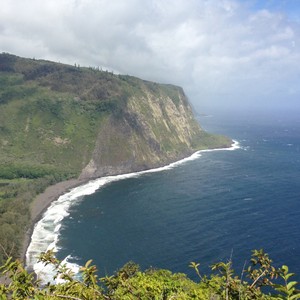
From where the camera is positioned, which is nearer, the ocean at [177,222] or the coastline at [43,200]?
the ocean at [177,222]

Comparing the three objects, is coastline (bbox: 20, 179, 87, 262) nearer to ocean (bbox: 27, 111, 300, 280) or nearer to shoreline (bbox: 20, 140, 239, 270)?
shoreline (bbox: 20, 140, 239, 270)

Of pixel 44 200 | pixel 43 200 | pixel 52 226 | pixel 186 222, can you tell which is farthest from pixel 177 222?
pixel 43 200

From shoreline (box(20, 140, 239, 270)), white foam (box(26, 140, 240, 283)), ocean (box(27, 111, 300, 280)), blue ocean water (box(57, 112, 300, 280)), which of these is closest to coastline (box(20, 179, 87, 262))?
shoreline (box(20, 140, 239, 270))

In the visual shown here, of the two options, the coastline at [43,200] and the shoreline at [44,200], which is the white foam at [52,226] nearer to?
the shoreline at [44,200]

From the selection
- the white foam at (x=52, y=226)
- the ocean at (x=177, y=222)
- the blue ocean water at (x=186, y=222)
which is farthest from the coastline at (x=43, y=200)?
the blue ocean water at (x=186, y=222)

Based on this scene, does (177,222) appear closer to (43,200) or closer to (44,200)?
(44,200)

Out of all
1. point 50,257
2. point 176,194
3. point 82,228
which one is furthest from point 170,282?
point 176,194

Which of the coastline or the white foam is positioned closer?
the white foam

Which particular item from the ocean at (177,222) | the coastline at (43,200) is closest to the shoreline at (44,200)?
the coastline at (43,200)
